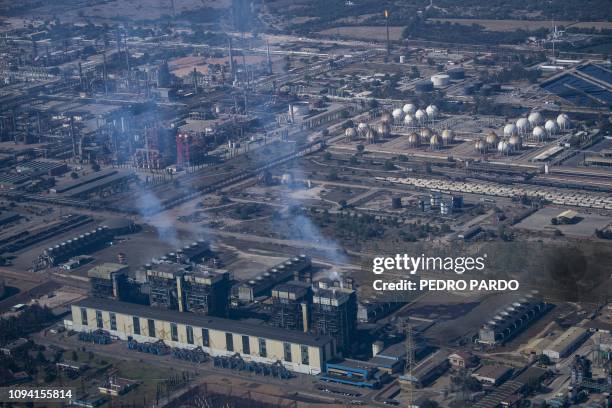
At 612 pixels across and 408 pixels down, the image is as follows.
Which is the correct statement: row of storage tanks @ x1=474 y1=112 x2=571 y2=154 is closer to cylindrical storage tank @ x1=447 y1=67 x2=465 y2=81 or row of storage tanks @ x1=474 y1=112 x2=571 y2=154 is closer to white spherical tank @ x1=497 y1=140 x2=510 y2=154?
white spherical tank @ x1=497 y1=140 x2=510 y2=154

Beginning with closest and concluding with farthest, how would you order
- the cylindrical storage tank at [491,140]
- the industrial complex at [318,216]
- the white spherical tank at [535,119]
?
the industrial complex at [318,216] < the cylindrical storage tank at [491,140] < the white spherical tank at [535,119]

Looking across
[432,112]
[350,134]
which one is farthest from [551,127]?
[350,134]

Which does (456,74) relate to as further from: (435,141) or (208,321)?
(208,321)

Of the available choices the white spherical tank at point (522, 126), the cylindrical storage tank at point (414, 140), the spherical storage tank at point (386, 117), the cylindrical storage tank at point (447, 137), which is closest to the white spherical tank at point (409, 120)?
the spherical storage tank at point (386, 117)

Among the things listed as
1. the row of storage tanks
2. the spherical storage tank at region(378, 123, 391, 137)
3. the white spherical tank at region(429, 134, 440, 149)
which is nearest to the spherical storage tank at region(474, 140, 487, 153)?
the row of storage tanks

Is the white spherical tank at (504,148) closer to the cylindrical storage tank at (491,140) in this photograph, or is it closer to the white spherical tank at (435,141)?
the cylindrical storage tank at (491,140)
